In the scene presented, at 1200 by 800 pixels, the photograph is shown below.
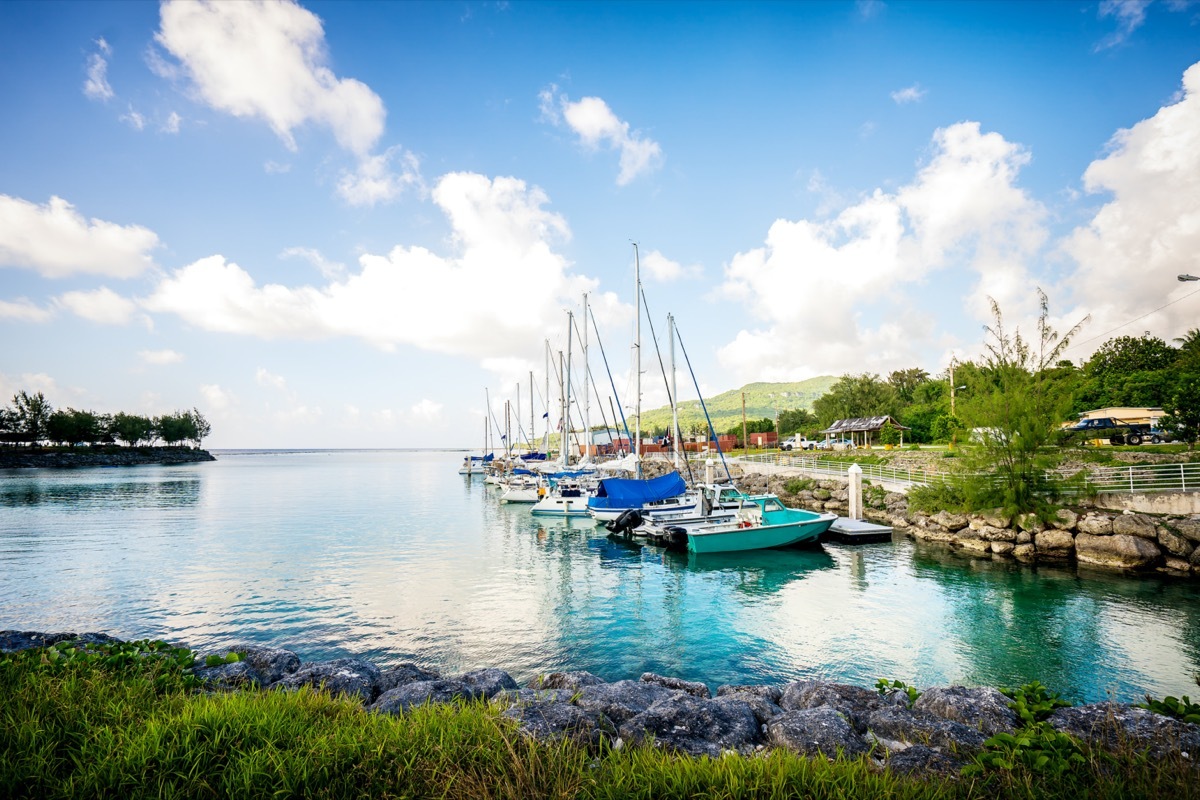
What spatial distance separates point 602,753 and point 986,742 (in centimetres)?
398

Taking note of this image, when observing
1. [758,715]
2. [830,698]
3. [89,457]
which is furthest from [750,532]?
[89,457]

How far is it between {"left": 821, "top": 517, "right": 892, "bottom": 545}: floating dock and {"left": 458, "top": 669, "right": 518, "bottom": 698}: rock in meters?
22.5

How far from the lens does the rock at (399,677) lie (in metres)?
9.15

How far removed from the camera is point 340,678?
346 inches

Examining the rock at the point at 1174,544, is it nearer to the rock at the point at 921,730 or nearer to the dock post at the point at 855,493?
the dock post at the point at 855,493

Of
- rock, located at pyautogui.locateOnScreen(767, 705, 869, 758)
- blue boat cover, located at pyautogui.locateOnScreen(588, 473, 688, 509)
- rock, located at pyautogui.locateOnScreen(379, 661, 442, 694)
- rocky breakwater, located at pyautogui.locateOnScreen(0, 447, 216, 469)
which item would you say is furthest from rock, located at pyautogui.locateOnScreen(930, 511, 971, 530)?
rocky breakwater, located at pyautogui.locateOnScreen(0, 447, 216, 469)

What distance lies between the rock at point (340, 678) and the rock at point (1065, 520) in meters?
26.9

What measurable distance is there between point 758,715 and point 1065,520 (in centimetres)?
2289

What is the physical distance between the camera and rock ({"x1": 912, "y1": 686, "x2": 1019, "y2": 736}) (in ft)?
23.2

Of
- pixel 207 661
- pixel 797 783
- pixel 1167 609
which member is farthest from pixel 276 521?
pixel 1167 609

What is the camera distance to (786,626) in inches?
632

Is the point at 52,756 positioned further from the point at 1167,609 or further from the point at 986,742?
the point at 1167,609

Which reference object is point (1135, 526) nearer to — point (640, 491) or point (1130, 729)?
point (1130, 729)

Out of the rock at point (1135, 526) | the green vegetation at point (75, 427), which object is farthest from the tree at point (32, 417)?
the rock at point (1135, 526)
